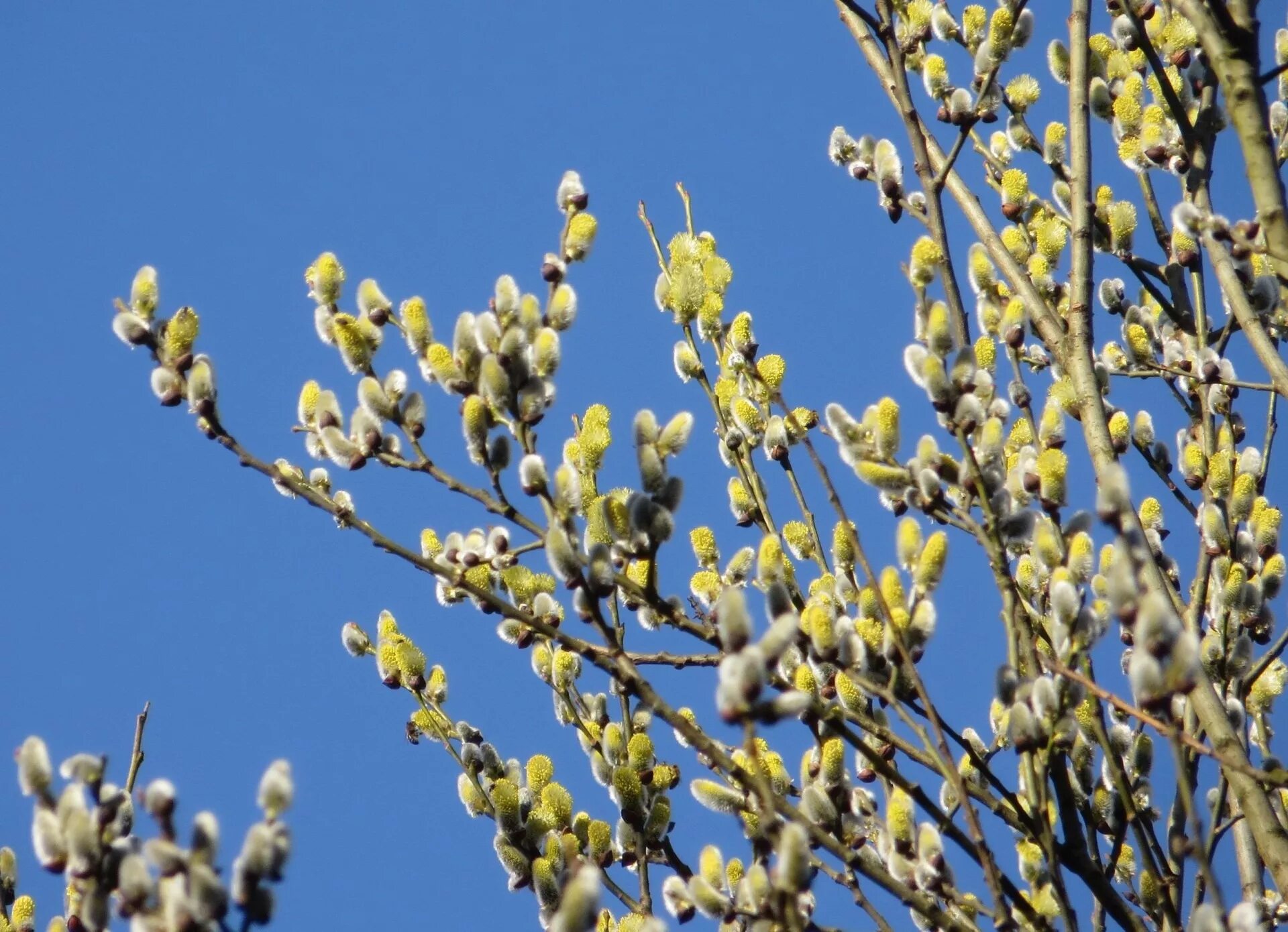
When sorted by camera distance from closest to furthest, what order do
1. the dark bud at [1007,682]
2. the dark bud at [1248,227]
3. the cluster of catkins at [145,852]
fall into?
1. the cluster of catkins at [145,852]
2. the dark bud at [1007,682]
3. the dark bud at [1248,227]

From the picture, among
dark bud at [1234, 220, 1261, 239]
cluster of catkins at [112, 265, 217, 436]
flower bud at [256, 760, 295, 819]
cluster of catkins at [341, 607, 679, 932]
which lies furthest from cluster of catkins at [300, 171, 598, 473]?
dark bud at [1234, 220, 1261, 239]

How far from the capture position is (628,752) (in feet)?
7.75

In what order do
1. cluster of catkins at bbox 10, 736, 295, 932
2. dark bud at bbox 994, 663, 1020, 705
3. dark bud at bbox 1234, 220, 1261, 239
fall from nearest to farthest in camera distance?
cluster of catkins at bbox 10, 736, 295, 932, dark bud at bbox 994, 663, 1020, 705, dark bud at bbox 1234, 220, 1261, 239

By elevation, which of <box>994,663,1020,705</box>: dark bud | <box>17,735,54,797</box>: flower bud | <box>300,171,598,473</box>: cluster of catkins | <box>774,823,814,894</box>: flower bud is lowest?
<box>774,823,814,894</box>: flower bud

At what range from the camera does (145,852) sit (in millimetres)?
1364

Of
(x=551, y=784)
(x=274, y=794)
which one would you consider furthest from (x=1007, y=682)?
(x=274, y=794)

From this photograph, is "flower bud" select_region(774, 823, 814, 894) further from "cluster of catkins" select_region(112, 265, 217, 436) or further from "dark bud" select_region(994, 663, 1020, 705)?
"cluster of catkins" select_region(112, 265, 217, 436)

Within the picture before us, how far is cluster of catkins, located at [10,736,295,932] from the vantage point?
1.30 metres

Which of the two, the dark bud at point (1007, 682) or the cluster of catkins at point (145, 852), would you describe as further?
the dark bud at point (1007, 682)

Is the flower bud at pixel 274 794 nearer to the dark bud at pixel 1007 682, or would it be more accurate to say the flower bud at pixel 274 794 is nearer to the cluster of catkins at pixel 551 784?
the cluster of catkins at pixel 551 784

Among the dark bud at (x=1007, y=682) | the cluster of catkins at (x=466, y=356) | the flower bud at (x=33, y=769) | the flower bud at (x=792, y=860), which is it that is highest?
the cluster of catkins at (x=466, y=356)

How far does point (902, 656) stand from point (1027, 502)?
0.36 meters

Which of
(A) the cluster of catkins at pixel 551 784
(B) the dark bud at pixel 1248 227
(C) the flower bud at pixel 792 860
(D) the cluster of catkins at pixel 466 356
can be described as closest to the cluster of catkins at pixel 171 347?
(D) the cluster of catkins at pixel 466 356

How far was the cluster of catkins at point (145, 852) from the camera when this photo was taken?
130 centimetres
